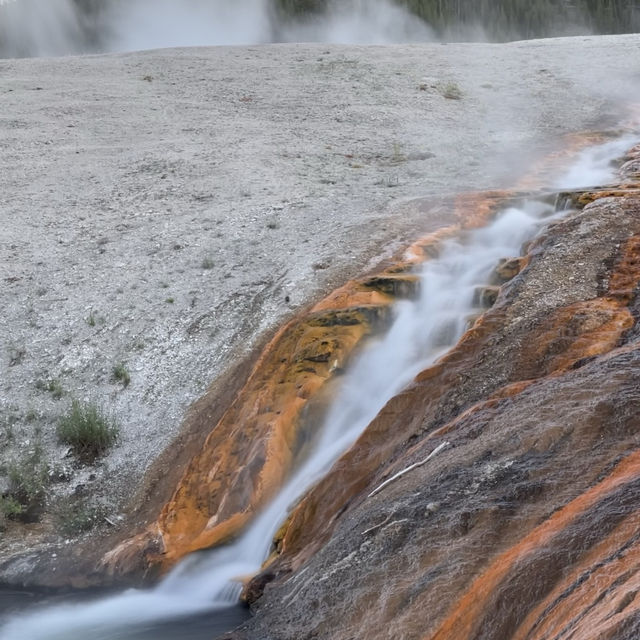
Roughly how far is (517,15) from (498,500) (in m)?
51.5

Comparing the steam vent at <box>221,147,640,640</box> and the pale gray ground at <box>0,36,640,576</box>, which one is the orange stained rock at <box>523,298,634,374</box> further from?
the pale gray ground at <box>0,36,640,576</box>

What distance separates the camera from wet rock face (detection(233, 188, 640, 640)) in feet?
9.77

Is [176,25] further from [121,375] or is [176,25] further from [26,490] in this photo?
[26,490]

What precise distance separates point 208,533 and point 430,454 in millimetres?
1959

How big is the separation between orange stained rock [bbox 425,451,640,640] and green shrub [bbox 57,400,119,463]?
14.9 feet

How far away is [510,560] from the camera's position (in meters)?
3.20

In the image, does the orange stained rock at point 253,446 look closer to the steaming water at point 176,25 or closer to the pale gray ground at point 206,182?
the pale gray ground at point 206,182

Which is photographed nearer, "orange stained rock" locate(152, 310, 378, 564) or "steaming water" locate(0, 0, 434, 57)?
"orange stained rock" locate(152, 310, 378, 564)

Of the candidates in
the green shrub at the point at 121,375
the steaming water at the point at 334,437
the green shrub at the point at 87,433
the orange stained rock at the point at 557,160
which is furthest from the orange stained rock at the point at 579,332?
the orange stained rock at the point at 557,160

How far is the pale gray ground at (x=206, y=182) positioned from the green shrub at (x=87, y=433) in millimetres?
134

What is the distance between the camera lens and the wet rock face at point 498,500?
2.98m

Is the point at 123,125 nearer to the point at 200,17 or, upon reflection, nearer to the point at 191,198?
the point at 191,198

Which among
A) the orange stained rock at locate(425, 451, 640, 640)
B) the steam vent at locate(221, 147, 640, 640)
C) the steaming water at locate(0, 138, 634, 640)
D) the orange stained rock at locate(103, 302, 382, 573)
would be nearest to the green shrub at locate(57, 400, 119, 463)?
the orange stained rock at locate(103, 302, 382, 573)

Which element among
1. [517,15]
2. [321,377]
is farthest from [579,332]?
[517,15]
